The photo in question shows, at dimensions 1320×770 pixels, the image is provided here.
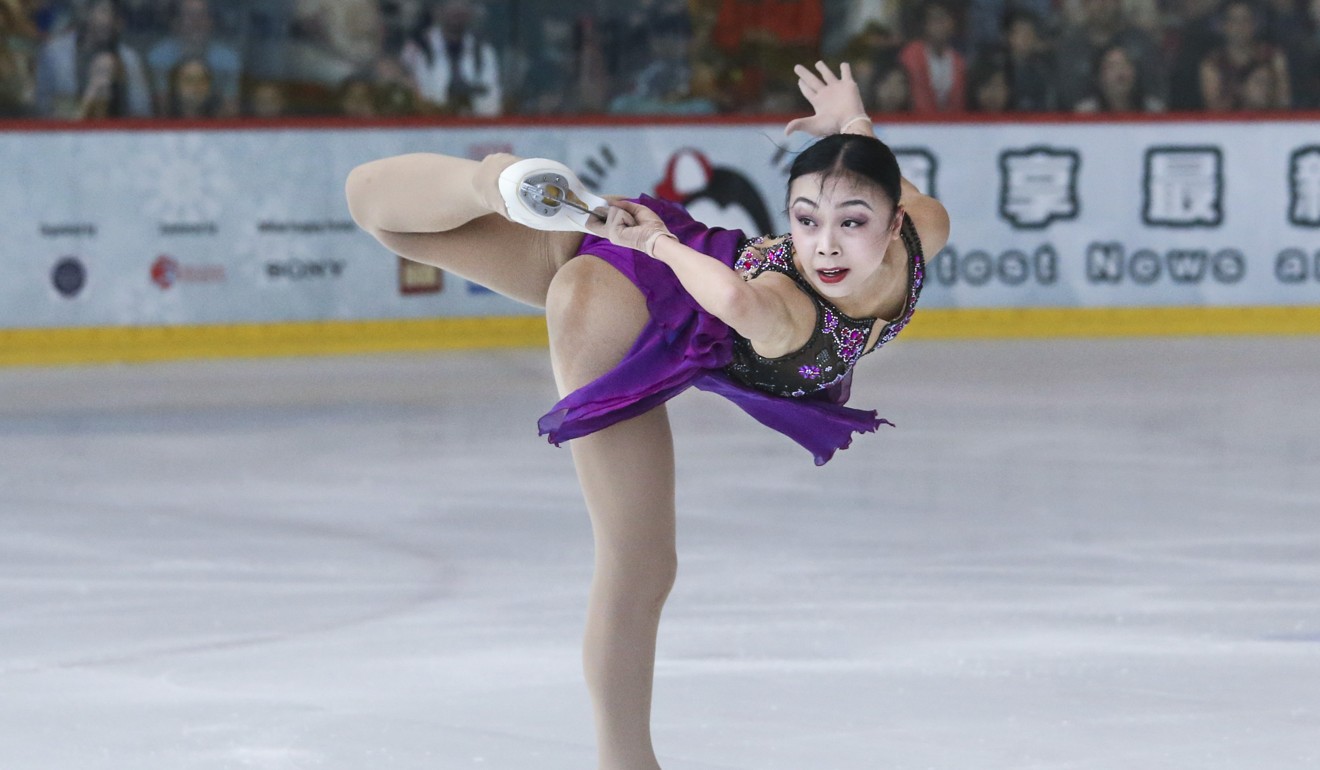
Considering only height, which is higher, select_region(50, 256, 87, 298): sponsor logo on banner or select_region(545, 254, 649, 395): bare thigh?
select_region(545, 254, 649, 395): bare thigh

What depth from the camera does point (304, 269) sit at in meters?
8.49

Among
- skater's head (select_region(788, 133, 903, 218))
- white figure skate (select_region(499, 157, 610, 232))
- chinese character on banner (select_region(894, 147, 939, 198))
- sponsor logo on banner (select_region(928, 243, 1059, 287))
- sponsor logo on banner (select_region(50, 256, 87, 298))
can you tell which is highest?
skater's head (select_region(788, 133, 903, 218))

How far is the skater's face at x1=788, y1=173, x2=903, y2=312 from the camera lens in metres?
2.58

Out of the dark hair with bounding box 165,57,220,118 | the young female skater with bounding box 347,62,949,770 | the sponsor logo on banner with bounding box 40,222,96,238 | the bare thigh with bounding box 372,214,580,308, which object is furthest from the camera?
the dark hair with bounding box 165,57,220,118

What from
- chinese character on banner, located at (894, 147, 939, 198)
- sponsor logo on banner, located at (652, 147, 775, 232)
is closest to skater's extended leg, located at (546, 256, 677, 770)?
sponsor logo on banner, located at (652, 147, 775, 232)

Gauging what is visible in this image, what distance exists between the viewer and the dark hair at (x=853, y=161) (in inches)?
103

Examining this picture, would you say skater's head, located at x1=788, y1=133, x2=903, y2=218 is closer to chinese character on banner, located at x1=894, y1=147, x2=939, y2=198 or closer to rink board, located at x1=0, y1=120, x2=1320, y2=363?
rink board, located at x1=0, y1=120, x2=1320, y2=363

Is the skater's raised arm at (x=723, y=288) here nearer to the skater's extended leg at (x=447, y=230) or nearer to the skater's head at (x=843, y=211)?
the skater's head at (x=843, y=211)

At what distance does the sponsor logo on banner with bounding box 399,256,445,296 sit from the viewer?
28.3 ft

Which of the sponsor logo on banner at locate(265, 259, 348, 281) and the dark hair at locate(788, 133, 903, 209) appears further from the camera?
the sponsor logo on banner at locate(265, 259, 348, 281)

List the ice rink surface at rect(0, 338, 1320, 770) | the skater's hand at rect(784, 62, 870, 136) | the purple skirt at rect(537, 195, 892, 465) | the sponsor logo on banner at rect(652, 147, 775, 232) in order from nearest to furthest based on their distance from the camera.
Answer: the purple skirt at rect(537, 195, 892, 465) < the skater's hand at rect(784, 62, 870, 136) < the ice rink surface at rect(0, 338, 1320, 770) < the sponsor logo on banner at rect(652, 147, 775, 232)

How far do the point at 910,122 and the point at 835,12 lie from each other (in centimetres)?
67

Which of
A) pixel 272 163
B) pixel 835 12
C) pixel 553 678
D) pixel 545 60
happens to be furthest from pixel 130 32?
pixel 553 678

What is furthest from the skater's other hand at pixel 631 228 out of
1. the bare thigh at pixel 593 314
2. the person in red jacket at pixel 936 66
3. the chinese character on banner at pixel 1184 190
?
the chinese character on banner at pixel 1184 190
